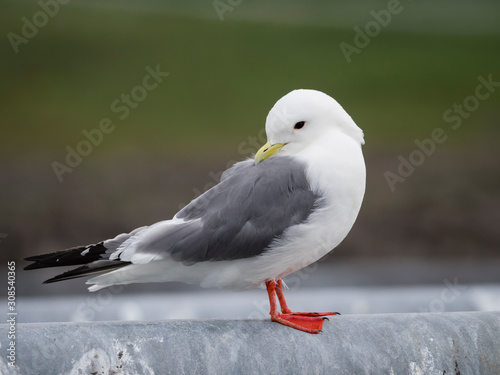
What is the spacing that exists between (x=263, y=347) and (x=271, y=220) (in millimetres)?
559

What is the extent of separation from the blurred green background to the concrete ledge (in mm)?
6485

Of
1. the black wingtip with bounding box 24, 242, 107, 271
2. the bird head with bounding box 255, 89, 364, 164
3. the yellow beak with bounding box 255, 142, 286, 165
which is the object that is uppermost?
the bird head with bounding box 255, 89, 364, 164

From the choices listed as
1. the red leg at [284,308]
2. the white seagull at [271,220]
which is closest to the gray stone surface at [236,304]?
the red leg at [284,308]

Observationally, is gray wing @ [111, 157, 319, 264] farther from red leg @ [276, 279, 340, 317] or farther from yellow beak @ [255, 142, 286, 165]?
red leg @ [276, 279, 340, 317]

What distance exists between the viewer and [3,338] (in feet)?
8.11

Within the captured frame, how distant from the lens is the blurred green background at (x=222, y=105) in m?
10.2

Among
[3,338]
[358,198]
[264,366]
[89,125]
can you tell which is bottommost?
[264,366]

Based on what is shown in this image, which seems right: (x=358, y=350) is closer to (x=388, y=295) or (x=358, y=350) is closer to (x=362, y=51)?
(x=388, y=295)

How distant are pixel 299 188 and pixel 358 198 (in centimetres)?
22

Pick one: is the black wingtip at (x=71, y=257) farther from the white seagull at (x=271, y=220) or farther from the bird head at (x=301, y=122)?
the bird head at (x=301, y=122)

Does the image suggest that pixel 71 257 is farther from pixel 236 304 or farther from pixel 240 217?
pixel 236 304

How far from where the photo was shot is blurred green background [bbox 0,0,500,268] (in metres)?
10.2

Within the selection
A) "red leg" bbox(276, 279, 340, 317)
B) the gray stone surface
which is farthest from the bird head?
the gray stone surface

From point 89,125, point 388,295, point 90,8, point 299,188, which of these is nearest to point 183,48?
point 90,8
